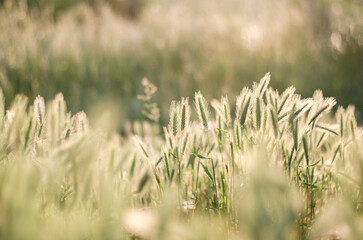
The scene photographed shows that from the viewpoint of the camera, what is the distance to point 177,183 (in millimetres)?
783

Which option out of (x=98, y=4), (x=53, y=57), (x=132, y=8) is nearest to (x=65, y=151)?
(x=53, y=57)

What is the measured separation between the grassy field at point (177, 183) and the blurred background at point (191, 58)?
5.82ft

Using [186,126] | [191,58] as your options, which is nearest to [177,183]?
[186,126]

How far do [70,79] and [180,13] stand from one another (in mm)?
3551

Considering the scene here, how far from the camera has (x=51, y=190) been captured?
58cm

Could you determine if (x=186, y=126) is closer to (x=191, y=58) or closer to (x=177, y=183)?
(x=177, y=183)

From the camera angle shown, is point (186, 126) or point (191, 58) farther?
point (191, 58)

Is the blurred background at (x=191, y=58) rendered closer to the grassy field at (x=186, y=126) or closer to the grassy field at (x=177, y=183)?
the grassy field at (x=186, y=126)

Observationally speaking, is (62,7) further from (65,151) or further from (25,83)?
(65,151)

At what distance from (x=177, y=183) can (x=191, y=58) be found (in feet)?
10.7

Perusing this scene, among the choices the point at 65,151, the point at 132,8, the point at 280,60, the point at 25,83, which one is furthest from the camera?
the point at 132,8

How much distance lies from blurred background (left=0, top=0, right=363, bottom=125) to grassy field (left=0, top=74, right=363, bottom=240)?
177 centimetres

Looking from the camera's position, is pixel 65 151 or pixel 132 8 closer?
pixel 65 151

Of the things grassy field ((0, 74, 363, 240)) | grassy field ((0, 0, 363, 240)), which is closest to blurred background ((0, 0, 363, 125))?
grassy field ((0, 0, 363, 240))
